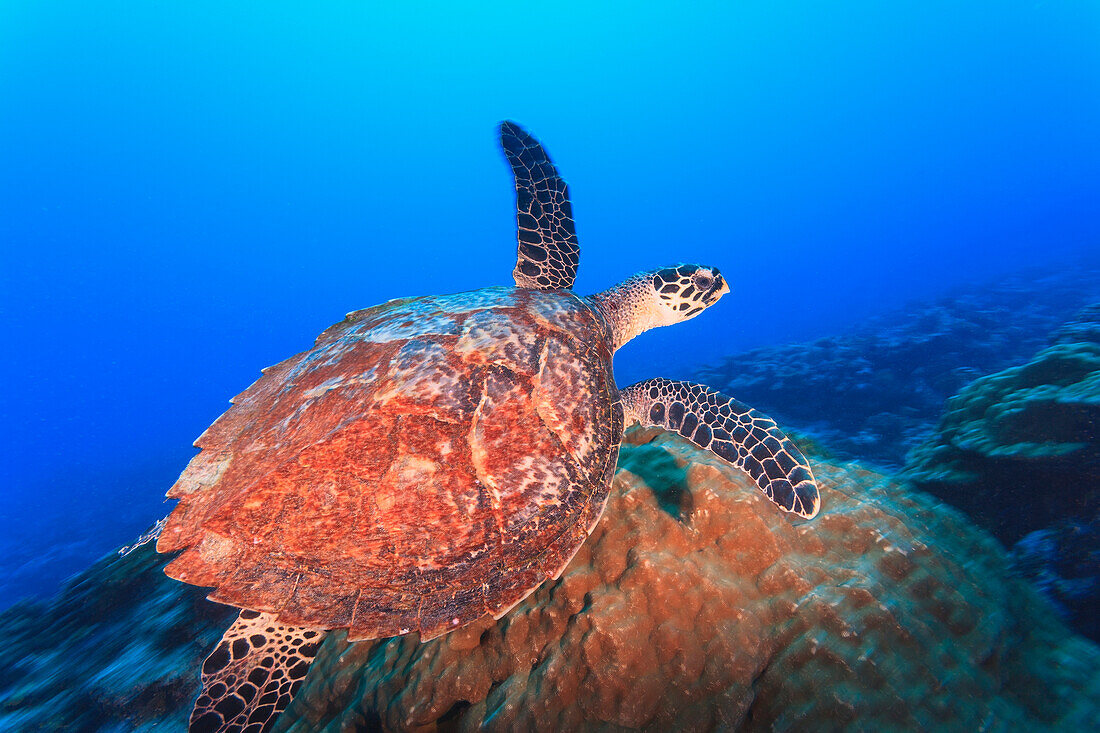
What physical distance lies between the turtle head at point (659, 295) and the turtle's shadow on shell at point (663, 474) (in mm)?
1250

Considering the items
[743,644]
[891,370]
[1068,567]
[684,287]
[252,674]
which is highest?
[684,287]

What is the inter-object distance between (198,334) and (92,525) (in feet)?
285

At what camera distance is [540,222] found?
4.46 metres

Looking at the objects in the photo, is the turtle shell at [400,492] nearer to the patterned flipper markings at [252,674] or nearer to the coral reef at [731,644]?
the coral reef at [731,644]

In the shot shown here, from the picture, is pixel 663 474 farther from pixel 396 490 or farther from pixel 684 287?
pixel 684 287

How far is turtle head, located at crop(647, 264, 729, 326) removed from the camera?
4.31 meters

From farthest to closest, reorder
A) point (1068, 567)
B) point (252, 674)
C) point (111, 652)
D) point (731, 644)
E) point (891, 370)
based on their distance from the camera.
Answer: point (891, 370) → point (111, 652) → point (252, 674) → point (1068, 567) → point (731, 644)

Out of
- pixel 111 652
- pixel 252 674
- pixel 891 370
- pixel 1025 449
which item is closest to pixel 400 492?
pixel 252 674

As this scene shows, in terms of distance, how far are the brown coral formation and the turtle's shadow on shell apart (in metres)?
0.03

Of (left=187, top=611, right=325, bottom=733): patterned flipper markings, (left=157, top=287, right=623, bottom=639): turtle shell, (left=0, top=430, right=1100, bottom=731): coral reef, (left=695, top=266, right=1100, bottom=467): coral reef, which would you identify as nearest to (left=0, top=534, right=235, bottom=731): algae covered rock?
(left=0, top=430, right=1100, bottom=731): coral reef

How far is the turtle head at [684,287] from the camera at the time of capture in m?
4.31

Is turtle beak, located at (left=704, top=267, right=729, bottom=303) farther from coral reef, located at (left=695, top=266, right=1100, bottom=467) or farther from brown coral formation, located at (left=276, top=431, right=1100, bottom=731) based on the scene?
A: coral reef, located at (left=695, top=266, right=1100, bottom=467)

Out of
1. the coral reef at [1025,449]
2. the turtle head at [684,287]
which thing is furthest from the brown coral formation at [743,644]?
the turtle head at [684,287]

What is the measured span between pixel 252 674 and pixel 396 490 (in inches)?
57.7
